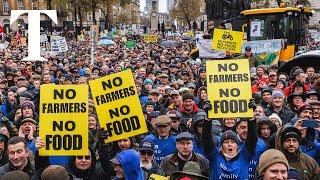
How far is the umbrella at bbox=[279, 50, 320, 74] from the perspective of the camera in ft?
51.2

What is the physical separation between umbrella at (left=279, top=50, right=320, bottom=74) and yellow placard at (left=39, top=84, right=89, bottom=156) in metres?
10.2

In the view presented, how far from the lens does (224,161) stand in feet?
19.6

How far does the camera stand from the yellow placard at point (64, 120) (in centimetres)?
627

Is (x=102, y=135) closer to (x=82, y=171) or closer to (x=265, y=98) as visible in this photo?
(x=82, y=171)

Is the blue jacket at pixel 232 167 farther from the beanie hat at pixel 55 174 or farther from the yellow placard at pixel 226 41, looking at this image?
the yellow placard at pixel 226 41

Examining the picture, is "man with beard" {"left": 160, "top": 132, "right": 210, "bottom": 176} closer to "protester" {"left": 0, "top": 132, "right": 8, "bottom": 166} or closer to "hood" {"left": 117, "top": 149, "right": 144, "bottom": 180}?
"hood" {"left": 117, "top": 149, "right": 144, "bottom": 180}

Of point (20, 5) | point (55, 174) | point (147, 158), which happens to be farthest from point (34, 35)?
point (20, 5)

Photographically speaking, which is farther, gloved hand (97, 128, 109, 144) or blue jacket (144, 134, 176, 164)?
blue jacket (144, 134, 176, 164)

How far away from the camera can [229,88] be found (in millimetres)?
7023

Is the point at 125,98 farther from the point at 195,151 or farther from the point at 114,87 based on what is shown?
the point at 195,151

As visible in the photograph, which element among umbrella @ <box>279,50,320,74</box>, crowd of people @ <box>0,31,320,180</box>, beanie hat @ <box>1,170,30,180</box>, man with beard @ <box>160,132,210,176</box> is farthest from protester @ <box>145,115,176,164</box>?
umbrella @ <box>279,50,320,74</box>

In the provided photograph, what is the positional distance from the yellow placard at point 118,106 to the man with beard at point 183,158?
2.39ft

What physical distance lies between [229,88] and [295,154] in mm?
1389

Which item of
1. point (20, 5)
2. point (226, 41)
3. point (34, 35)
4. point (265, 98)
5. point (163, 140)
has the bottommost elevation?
point (163, 140)
